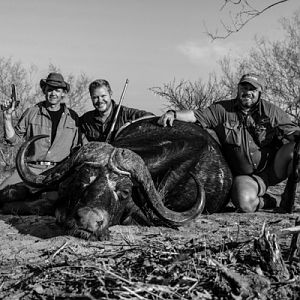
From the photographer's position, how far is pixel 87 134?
21.5 feet

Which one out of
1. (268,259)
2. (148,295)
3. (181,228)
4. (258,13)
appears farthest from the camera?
(258,13)

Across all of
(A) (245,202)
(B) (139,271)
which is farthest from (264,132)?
(B) (139,271)

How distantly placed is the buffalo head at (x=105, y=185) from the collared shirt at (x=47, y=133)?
1.73m

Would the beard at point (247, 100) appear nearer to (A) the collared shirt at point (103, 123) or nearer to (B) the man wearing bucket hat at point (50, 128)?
(A) the collared shirt at point (103, 123)

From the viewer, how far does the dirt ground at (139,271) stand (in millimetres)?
2484

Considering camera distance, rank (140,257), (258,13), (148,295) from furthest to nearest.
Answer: (258,13), (140,257), (148,295)

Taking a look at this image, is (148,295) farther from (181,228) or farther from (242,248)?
(181,228)

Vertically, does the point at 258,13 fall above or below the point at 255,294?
above

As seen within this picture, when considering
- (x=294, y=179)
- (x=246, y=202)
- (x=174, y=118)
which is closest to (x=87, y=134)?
(x=174, y=118)

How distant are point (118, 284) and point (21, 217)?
113 inches

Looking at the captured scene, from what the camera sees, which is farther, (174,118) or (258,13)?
(258,13)

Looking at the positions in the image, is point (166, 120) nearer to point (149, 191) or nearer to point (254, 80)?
point (254, 80)

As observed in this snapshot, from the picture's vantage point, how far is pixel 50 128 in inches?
259

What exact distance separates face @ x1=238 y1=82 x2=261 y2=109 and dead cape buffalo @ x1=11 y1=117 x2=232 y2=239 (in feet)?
2.10
